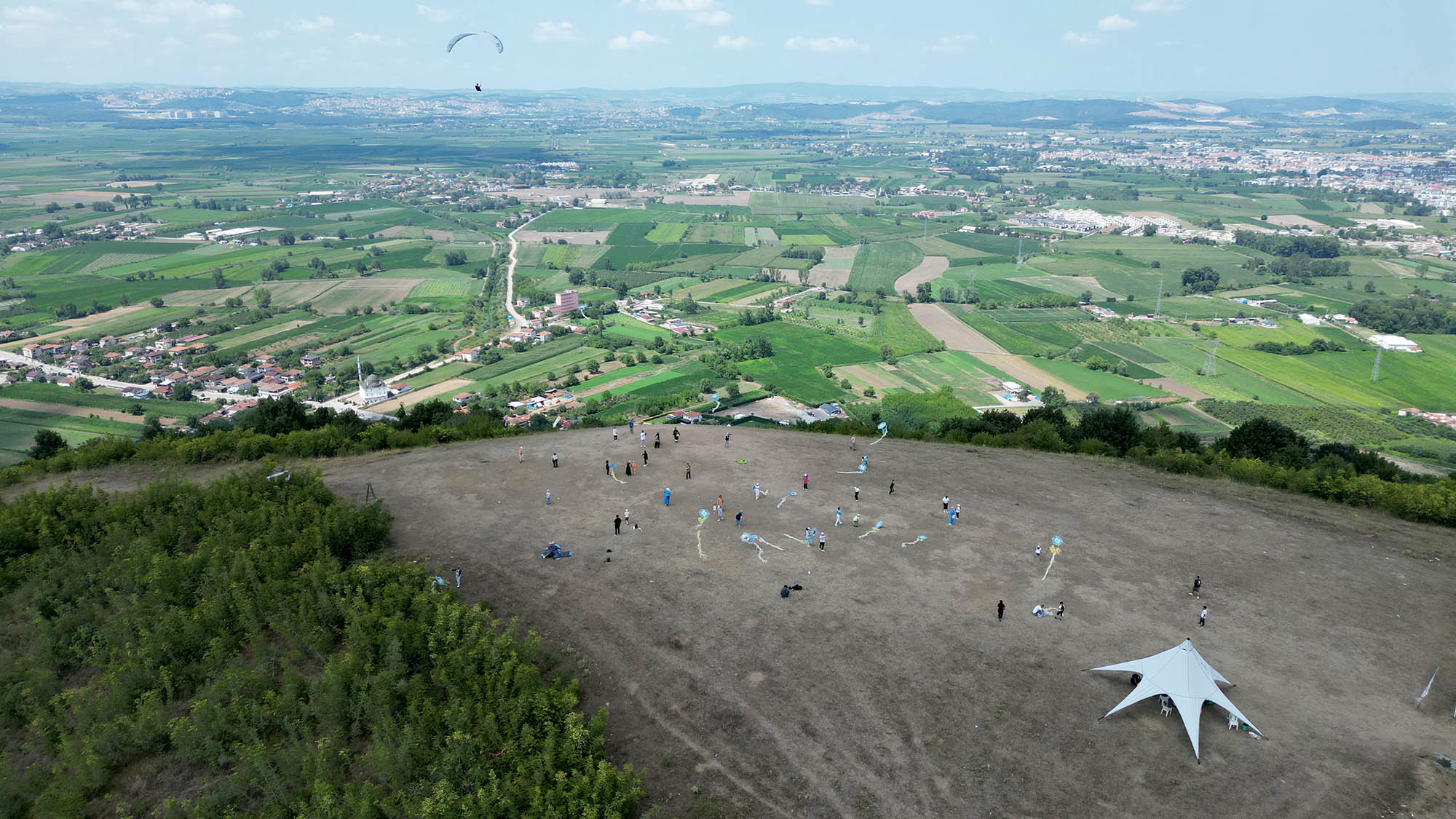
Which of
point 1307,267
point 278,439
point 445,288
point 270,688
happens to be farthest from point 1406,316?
point 445,288

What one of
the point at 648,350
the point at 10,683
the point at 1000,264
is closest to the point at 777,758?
the point at 10,683

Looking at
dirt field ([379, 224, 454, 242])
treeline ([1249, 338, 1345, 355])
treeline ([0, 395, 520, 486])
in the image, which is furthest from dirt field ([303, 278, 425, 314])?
treeline ([1249, 338, 1345, 355])

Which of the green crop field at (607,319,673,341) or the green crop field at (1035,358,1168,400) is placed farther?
the green crop field at (607,319,673,341)

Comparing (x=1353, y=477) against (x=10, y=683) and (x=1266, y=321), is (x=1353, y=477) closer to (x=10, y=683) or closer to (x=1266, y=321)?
(x=10, y=683)

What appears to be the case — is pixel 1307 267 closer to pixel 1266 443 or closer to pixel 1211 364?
pixel 1211 364

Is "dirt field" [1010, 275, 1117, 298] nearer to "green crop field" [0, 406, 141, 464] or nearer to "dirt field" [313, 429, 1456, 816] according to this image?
"dirt field" [313, 429, 1456, 816]

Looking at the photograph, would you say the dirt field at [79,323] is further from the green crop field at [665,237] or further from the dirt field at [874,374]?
the dirt field at [874,374]

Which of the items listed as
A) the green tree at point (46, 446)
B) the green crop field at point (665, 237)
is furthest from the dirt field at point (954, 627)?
the green crop field at point (665, 237)
